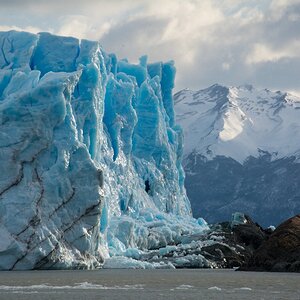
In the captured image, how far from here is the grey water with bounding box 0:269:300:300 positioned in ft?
123

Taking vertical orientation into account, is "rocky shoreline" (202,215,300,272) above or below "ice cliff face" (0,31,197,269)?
below

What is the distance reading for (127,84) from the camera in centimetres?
7562

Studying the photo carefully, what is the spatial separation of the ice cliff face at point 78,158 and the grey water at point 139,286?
127 inches

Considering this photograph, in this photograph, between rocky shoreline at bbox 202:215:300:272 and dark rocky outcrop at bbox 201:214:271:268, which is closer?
rocky shoreline at bbox 202:215:300:272

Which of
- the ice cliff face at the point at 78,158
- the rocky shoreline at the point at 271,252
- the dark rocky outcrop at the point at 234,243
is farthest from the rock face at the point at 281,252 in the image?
the ice cliff face at the point at 78,158

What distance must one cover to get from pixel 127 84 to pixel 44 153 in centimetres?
2024

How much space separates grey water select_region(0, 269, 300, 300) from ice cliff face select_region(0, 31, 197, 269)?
324 centimetres

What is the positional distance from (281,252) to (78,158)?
1528 centimetres

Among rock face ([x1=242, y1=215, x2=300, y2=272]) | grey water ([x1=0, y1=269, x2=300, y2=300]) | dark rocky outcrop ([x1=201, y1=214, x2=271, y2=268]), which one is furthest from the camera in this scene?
dark rocky outcrop ([x1=201, y1=214, x2=271, y2=268])

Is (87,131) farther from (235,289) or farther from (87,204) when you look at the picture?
(235,289)

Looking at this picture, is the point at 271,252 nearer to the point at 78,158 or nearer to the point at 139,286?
the point at 78,158

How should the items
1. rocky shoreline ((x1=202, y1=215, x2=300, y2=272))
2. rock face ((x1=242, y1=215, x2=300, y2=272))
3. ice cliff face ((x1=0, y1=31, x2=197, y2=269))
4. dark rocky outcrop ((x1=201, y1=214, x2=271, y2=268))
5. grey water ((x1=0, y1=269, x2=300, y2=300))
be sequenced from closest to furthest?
1. grey water ((x1=0, y1=269, x2=300, y2=300))
2. ice cliff face ((x1=0, y1=31, x2=197, y2=269))
3. rock face ((x1=242, y1=215, x2=300, y2=272))
4. rocky shoreline ((x1=202, y1=215, x2=300, y2=272))
5. dark rocky outcrop ((x1=201, y1=214, x2=271, y2=268))

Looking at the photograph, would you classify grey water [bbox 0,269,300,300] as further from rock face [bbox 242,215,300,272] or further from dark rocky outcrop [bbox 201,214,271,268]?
dark rocky outcrop [bbox 201,214,271,268]

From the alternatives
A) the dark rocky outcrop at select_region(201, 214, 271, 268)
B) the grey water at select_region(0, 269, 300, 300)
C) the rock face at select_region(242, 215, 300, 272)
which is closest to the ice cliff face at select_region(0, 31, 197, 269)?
the grey water at select_region(0, 269, 300, 300)
